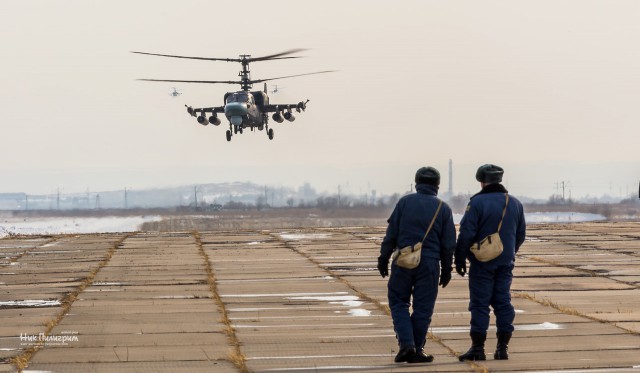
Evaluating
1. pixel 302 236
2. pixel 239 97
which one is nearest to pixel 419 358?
pixel 302 236

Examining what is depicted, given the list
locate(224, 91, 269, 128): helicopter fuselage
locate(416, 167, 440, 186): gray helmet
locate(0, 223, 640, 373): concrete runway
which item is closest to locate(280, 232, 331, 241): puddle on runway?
locate(0, 223, 640, 373): concrete runway

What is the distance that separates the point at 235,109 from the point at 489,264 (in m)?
44.5

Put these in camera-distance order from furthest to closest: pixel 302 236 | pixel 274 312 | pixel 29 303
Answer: pixel 302 236
pixel 29 303
pixel 274 312

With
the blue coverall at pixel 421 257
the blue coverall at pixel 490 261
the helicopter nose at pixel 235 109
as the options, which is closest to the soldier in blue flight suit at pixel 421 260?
the blue coverall at pixel 421 257

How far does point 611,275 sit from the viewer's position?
2309 centimetres

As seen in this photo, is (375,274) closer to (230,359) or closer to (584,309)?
(584,309)

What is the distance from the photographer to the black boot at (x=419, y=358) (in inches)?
491

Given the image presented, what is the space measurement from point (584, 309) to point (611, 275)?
19.8ft

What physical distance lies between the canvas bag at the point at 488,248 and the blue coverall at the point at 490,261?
0.34 ft

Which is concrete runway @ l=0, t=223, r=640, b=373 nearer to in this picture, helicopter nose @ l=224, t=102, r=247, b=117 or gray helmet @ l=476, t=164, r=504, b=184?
gray helmet @ l=476, t=164, r=504, b=184

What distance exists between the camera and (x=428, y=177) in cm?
1295

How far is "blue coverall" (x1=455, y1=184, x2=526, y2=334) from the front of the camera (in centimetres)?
1277

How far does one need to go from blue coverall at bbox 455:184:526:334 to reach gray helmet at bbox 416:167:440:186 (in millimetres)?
472

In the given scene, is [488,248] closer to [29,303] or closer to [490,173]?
[490,173]
